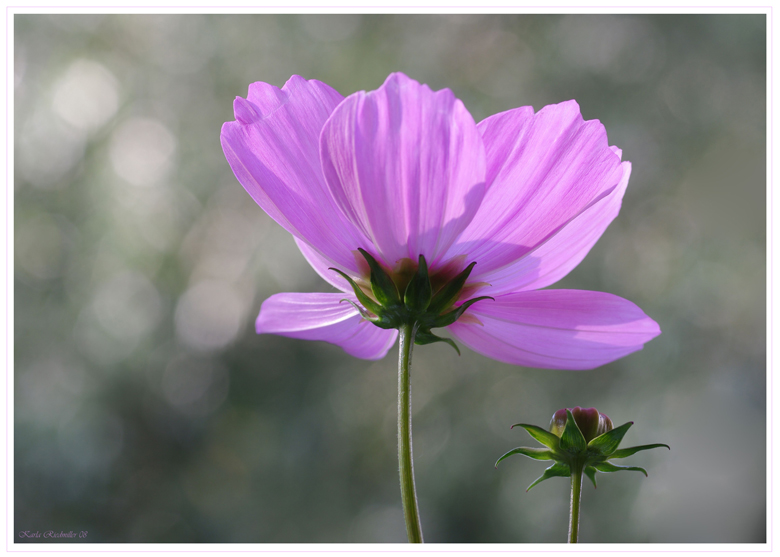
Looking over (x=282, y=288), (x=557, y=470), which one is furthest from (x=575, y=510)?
(x=282, y=288)

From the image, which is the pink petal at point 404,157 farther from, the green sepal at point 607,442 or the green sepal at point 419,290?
the green sepal at point 607,442

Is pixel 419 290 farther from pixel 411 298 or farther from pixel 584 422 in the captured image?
pixel 584 422

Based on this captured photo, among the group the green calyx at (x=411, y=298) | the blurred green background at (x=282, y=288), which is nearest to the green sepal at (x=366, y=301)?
the green calyx at (x=411, y=298)

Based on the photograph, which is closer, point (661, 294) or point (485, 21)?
point (661, 294)

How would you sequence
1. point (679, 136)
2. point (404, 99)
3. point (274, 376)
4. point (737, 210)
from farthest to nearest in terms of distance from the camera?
point (274, 376) → point (679, 136) → point (737, 210) → point (404, 99)
